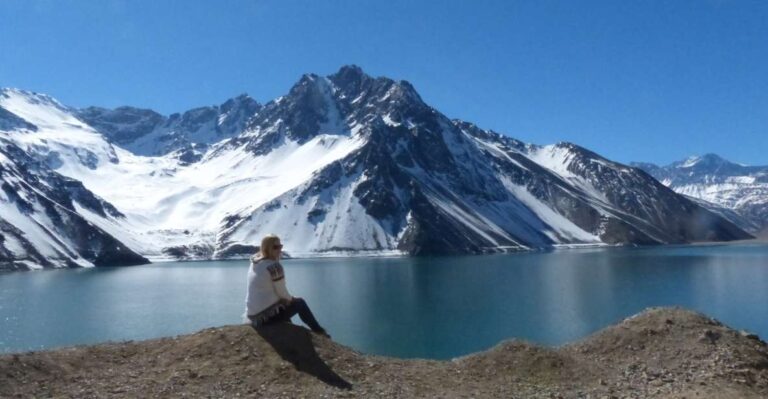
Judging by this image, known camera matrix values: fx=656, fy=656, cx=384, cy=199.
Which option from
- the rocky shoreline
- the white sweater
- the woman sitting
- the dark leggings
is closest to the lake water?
the rocky shoreline

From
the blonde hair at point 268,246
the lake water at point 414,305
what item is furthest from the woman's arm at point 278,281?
the lake water at point 414,305

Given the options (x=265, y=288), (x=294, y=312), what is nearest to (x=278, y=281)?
(x=265, y=288)

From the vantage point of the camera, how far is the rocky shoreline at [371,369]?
20.2 metres

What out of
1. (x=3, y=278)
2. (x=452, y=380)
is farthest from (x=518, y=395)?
(x=3, y=278)

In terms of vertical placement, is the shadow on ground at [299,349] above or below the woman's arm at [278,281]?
below

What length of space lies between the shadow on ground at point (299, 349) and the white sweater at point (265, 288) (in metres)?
0.64

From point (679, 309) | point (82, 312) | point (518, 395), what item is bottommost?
point (82, 312)

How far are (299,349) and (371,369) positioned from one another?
8.32ft

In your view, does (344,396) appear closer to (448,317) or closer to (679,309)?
(679,309)

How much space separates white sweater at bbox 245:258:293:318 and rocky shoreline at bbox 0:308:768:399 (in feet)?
2.35

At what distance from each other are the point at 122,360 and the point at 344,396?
8.39 metres

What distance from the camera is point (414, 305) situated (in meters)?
114

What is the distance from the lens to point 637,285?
141m

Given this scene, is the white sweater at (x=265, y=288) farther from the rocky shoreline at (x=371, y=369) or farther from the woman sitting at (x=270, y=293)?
the rocky shoreline at (x=371, y=369)
